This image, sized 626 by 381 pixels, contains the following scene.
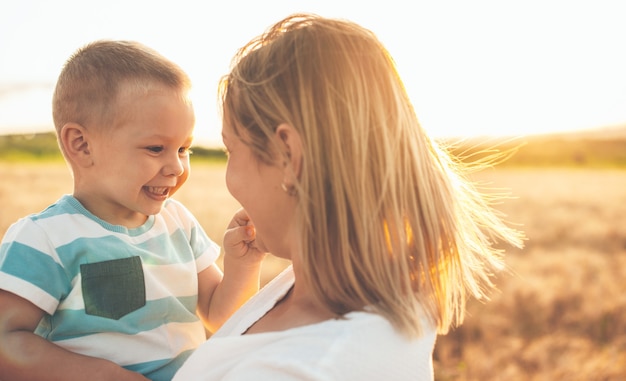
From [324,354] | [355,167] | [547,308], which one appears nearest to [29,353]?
[324,354]

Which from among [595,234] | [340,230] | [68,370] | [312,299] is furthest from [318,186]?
[595,234]

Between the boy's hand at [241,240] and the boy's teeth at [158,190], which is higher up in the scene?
the boy's teeth at [158,190]

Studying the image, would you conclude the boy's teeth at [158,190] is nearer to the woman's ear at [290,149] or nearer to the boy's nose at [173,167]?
the boy's nose at [173,167]

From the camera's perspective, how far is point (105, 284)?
2010 millimetres

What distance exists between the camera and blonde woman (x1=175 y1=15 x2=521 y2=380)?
150cm

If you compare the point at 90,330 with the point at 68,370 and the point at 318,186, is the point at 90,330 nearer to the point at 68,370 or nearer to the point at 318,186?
the point at 68,370

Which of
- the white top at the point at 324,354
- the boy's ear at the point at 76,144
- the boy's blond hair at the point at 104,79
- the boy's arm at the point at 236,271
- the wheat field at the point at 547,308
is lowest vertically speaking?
the wheat field at the point at 547,308

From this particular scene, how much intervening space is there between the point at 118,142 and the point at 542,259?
6.29 meters

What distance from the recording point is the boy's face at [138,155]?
2031 millimetres

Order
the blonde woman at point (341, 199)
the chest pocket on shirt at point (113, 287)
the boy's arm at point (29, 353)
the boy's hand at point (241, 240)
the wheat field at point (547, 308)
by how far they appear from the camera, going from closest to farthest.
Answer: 1. the blonde woman at point (341, 199)
2. the boy's arm at point (29, 353)
3. the chest pocket on shirt at point (113, 287)
4. the boy's hand at point (241, 240)
5. the wheat field at point (547, 308)

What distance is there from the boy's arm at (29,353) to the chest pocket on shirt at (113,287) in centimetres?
14

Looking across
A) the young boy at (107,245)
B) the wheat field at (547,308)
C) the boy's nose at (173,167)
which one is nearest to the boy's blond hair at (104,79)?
the young boy at (107,245)

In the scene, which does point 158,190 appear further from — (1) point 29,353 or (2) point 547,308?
(2) point 547,308

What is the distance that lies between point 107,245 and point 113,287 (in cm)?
13
